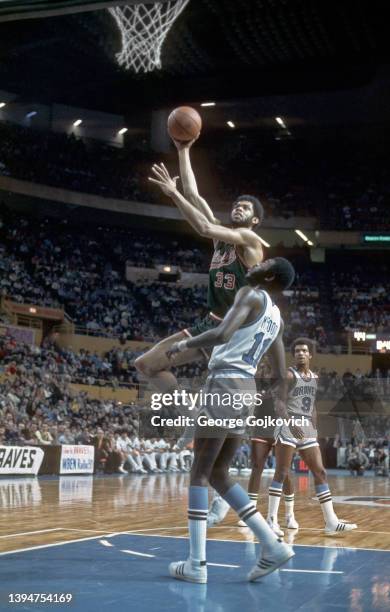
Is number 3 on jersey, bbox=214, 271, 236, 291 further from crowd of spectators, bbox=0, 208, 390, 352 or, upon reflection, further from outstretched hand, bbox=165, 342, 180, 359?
crowd of spectators, bbox=0, 208, 390, 352

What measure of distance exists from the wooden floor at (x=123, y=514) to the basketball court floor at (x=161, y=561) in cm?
1

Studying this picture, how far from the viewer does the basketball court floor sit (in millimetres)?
4250

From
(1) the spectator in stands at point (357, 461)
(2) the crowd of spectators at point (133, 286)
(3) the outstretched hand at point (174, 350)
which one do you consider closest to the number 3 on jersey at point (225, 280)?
(3) the outstretched hand at point (174, 350)

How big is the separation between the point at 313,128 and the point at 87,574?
28.1 m

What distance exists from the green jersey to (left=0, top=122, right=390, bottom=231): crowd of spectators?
24.8 m

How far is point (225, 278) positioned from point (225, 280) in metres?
0.01

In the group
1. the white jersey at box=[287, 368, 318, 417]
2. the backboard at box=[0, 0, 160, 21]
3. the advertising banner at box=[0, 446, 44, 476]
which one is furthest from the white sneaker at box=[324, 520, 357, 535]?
the advertising banner at box=[0, 446, 44, 476]

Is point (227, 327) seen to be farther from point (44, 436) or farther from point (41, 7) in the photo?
point (44, 436)

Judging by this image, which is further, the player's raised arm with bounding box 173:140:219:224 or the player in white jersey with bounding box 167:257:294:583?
the player's raised arm with bounding box 173:140:219:224

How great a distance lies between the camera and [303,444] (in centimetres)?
766

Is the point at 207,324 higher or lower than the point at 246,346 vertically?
higher

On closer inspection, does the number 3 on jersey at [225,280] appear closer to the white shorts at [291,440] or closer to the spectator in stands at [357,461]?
the white shorts at [291,440]

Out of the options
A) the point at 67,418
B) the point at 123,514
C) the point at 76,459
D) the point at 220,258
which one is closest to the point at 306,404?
the point at 123,514

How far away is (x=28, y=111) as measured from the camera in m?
30.5
